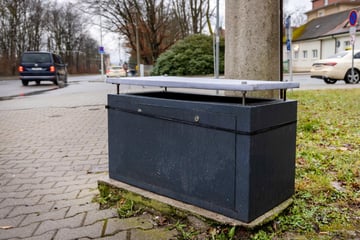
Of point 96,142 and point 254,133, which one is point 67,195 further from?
point 96,142

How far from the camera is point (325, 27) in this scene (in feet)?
160

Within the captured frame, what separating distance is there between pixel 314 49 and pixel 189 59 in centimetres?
2608

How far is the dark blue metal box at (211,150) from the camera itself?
91.4 inches

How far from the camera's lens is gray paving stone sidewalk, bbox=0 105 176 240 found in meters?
2.67

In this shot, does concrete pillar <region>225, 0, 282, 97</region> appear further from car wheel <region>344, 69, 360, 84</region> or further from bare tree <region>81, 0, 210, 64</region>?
bare tree <region>81, 0, 210, 64</region>

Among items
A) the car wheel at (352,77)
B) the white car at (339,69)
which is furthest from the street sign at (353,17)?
the car wheel at (352,77)

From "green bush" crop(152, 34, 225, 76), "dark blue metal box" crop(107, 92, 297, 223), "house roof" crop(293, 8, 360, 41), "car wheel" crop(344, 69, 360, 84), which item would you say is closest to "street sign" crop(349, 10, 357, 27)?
"car wheel" crop(344, 69, 360, 84)

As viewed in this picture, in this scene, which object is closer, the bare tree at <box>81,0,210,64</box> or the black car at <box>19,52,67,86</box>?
the black car at <box>19,52,67,86</box>

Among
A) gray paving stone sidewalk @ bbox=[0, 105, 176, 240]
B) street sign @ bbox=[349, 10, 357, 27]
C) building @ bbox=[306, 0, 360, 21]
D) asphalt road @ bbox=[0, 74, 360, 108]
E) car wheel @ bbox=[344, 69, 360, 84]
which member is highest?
building @ bbox=[306, 0, 360, 21]

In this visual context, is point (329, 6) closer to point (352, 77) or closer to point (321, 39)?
point (321, 39)

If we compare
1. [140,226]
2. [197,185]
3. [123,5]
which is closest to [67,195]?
[140,226]

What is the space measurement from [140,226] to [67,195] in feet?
3.52

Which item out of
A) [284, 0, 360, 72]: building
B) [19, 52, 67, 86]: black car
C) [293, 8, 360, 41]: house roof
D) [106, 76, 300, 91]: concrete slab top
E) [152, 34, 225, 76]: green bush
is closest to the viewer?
[106, 76, 300, 91]: concrete slab top

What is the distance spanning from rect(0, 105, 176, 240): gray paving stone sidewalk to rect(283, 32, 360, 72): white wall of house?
136ft
